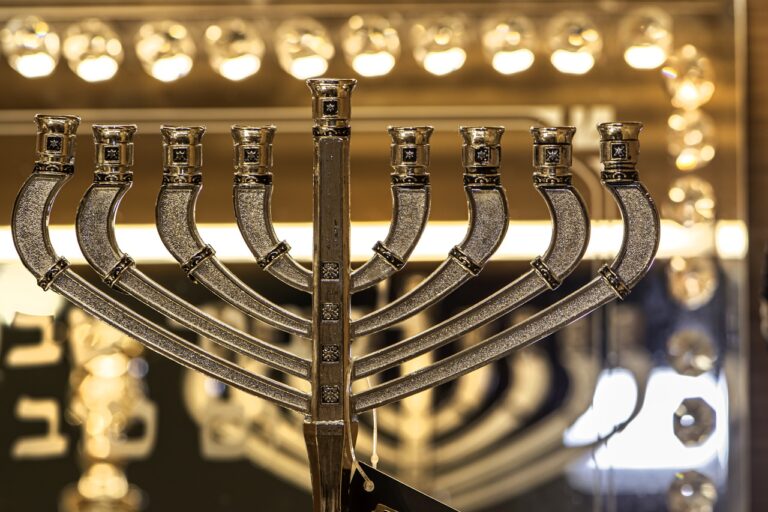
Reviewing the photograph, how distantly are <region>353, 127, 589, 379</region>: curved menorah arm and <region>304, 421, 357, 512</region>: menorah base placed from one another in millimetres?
45

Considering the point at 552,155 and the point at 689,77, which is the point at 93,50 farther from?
the point at 552,155

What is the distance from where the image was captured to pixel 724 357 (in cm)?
158

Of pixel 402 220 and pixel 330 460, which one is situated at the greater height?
pixel 402 220

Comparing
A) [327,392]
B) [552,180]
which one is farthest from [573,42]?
[327,392]

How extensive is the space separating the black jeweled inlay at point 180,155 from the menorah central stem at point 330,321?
9 centimetres

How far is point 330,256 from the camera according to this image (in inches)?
29.3

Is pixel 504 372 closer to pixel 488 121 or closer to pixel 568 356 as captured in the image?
pixel 568 356

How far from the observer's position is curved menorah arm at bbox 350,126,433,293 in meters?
0.74

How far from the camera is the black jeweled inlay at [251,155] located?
0.74 m

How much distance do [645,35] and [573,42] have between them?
4.5 inches

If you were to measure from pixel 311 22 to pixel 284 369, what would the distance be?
0.91 meters

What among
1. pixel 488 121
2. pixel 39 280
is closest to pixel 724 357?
pixel 488 121

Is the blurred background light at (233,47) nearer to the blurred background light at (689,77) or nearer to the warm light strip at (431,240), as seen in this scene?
the warm light strip at (431,240)

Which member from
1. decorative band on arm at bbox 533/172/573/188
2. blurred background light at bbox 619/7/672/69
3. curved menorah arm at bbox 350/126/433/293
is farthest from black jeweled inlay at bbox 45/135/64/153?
blurred background light at bbox 619/7/672/69
